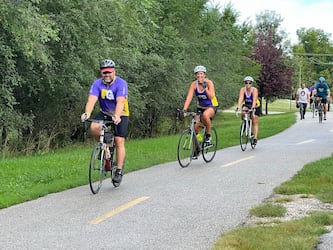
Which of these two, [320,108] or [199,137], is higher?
[320,108]

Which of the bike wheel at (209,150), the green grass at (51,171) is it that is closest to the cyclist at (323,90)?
the green grass at (51,171)

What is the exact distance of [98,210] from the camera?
7434 millimetres

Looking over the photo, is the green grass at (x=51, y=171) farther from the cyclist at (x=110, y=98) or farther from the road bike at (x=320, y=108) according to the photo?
the road bike at (x=320, y=108)

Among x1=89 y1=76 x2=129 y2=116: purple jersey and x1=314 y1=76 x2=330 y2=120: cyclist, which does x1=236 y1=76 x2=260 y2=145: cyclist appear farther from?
x1=314 y1=76 x2=330 y2=120: cyclist

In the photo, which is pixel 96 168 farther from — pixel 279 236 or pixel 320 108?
pixel 320 108

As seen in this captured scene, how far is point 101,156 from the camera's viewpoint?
28.4 ft

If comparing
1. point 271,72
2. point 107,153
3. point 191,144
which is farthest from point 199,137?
point 271,72

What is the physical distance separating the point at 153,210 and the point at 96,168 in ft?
5.22

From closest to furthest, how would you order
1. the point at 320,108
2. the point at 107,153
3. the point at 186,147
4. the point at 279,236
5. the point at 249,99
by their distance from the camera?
1. the point at 279,236
2. the point at 107,153
3. the point at 186,147
4. the point at 249,99
5. the point at 320,108

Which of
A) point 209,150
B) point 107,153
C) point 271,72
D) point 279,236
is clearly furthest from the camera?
point 271,72

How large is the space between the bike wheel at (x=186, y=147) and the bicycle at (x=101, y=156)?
3.03 metres

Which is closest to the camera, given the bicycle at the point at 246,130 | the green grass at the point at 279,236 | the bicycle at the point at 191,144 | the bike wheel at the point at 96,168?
the green grass at the point at 279,236

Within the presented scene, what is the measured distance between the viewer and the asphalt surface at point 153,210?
5.94 metres

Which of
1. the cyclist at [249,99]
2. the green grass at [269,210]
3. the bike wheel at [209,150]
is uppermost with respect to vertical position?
the cyclist at [249,99]
